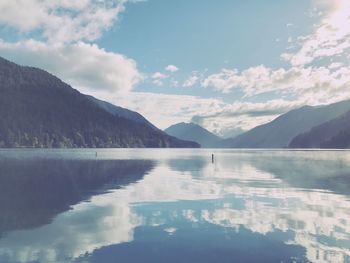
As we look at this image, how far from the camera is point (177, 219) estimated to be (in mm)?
32750

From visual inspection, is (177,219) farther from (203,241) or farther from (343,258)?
(343,258)

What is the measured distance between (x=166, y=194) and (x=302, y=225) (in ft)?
70.8

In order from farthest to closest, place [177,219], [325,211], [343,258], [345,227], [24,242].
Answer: [325,211]
[177,219]
[345,227]
[24,242]
[343,258]

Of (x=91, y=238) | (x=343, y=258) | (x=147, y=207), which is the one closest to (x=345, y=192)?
(x=147, y=207)

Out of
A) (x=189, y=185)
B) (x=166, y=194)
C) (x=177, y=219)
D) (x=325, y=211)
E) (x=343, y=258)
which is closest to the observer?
(x=343, y=258)

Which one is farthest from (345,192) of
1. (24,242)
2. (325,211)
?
(24,242)

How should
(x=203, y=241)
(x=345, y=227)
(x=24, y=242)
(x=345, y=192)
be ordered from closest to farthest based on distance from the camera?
(x=24, y=242) → (x=203, y=241) → (x=345, y=227) → (x=345, y=192)

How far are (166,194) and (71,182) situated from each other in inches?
829

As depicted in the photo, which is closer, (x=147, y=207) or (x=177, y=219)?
(x=177, y=219)

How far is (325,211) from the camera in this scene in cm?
3700

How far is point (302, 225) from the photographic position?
3072cm

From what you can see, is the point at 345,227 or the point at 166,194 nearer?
the point at 345,227

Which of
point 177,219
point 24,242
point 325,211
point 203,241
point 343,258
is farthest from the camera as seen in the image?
point 325,211

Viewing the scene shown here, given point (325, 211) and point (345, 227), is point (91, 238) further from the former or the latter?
point (325, 211)
